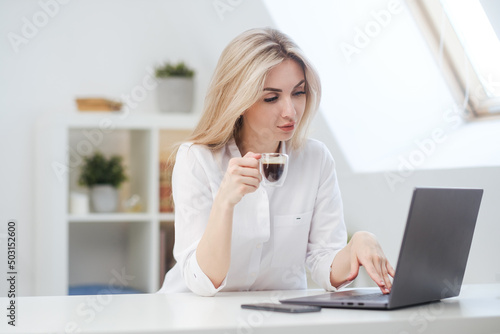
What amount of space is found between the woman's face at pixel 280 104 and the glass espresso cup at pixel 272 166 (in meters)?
0.33

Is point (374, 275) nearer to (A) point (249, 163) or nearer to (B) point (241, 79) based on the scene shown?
(A) point (249, 163)

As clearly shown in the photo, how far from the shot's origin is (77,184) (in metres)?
4.27

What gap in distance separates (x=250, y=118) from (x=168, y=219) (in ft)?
7.42

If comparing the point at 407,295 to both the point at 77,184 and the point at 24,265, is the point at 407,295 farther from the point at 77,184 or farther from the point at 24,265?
the point at 24,265

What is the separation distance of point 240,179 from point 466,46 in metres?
1.47

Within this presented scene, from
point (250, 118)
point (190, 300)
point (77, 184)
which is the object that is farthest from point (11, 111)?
point (190, 300)

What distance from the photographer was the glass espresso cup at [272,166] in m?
1.69

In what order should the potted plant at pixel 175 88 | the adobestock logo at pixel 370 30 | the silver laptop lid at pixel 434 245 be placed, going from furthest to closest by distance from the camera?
the potted plant at pixel 175 88, the adobestock logo at pixel 370 30, the silver laptop lid at pixel 434 245

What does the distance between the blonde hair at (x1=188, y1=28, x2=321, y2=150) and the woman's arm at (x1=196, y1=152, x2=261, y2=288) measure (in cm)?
34

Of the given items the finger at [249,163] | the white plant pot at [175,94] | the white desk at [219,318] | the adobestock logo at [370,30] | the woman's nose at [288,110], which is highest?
the adobestock logo at [370,30]

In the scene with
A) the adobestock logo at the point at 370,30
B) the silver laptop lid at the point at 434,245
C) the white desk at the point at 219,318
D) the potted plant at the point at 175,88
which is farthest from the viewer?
the potted plant at the point at 175,88

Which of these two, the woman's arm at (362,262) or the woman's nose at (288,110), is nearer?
the woman's arm at (362,262)

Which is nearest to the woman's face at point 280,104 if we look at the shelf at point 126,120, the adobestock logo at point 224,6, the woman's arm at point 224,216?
the woman's arm at point 224,216

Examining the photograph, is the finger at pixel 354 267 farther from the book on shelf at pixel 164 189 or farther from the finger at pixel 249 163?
the book on shelf at pixel 164 189
